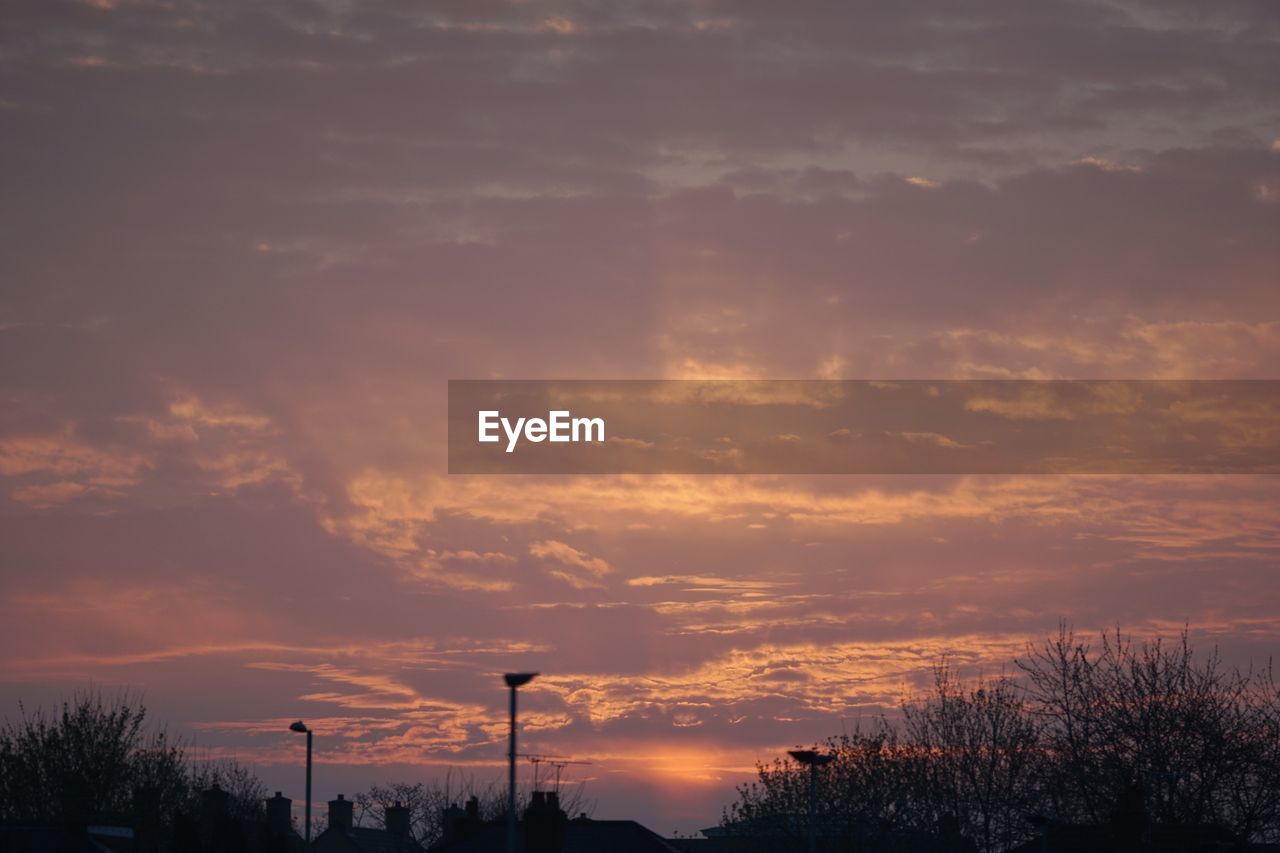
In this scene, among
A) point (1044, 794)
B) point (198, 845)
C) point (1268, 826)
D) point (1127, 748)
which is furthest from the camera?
point (1044, 794)

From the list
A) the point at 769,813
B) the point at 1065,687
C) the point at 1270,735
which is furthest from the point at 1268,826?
the point at 769,813

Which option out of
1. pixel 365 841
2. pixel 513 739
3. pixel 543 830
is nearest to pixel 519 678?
pixel 513 739

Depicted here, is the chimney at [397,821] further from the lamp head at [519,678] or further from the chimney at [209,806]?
the lamp head at [519,678]

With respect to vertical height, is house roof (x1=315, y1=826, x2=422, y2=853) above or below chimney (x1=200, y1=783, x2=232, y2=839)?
below

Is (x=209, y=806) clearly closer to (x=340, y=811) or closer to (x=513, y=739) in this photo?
(x=340, y=811)

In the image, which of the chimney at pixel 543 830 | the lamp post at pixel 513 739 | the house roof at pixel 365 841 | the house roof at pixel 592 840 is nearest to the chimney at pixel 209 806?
the house roof at pixel 365 841

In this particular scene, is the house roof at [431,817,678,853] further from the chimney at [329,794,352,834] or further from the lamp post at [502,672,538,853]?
the chimney at [329,794,352,834]

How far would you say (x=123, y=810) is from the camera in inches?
3093

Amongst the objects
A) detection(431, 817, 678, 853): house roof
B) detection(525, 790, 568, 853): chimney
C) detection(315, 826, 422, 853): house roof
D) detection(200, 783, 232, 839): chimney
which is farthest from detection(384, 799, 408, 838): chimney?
detection(525, 790, 568, 853): chimney

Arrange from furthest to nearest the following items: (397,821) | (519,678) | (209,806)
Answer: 1. (397,821)
2. (209,806)
3. (519,678)

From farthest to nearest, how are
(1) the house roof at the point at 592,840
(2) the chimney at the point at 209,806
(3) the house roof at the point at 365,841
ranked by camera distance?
(3) the house roof at the point at 365,841
(2) the chimney at the point at 209,806
(1) the house roof at the point at 592,840

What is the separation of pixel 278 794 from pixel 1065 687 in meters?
55.9

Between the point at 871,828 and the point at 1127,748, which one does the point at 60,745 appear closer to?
the point at 871,828

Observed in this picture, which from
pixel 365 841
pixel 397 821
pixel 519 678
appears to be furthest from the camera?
pixel 397 821
